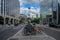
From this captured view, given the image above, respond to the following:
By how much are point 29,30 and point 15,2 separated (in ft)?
424

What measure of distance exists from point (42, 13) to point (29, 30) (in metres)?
123

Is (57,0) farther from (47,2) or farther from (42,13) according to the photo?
(42,13)

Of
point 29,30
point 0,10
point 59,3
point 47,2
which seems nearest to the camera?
point 29,30

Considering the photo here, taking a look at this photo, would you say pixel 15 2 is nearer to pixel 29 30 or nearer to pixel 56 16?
pixel 56 16

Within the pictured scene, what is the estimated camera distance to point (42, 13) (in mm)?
149375

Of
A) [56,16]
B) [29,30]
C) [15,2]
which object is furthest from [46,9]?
[29,30]

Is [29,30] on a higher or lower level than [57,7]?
lower

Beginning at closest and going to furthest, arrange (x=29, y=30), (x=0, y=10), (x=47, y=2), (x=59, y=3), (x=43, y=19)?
(x=29, y=30)
(x=59, y=3)
(x=0, y=10)
(x=47, y=2)
(x=43, y=19)

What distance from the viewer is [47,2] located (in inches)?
5443

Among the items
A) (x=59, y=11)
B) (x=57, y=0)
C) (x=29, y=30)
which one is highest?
(x=57, y=0)

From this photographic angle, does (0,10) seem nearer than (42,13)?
Yes

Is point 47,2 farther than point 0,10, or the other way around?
point 47,2

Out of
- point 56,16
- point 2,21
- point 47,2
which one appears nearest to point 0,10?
point 2,21

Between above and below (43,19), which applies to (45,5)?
above
